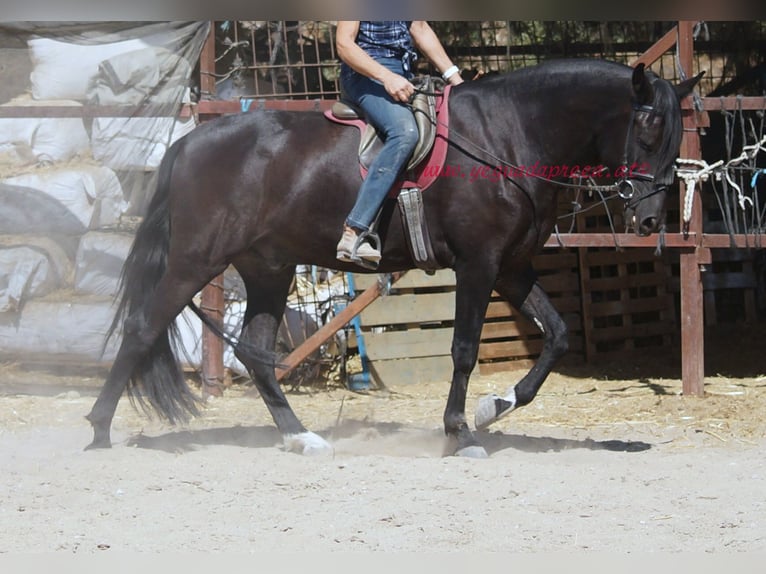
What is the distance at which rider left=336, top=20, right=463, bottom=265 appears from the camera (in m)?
4.62

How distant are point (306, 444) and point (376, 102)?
6.32 ft

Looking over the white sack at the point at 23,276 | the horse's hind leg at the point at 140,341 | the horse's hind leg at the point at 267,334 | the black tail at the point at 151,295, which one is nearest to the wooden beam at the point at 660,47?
the horse's hind leg at the point at 267,334

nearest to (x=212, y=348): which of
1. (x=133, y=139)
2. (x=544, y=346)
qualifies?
(x=133, y=139)

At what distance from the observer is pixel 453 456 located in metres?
4.82

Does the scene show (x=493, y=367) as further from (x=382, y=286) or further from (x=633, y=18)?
(x=633, y=18)

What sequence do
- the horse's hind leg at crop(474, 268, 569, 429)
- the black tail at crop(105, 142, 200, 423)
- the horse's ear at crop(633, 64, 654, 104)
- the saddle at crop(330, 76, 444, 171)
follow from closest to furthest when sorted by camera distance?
the horse's ear at crop(633, 64, 654, 104) < the saddle at crop(330, 76, 444, 171) < the horse's hind leg at crop(474, 268, 569, 429) < the black tail at crop(105, 142, 200, 423)

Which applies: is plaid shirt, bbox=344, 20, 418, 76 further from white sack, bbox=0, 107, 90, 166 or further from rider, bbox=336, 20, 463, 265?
white sack, bbox=0, 107, 90, 166

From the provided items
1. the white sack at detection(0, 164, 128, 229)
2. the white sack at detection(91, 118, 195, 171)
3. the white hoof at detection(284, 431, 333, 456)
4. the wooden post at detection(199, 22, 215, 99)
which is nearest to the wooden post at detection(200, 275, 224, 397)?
the white sack at detection(0, 164, 128, 229)

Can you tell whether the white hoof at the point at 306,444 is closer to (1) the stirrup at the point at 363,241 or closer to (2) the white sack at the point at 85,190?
(1) the stirrup at the point at 363,241

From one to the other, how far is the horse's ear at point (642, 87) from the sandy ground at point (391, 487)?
1843mm

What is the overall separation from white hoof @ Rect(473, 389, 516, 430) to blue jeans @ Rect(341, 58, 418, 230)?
1.18 meters

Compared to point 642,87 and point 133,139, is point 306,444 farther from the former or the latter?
point 133,139

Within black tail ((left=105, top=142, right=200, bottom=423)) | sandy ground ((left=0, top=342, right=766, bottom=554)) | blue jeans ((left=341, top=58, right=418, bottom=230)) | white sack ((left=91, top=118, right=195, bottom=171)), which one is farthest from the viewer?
white sack ((left=91, top=118, right=195, bottom=171))

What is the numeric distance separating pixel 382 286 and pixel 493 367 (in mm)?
1897
